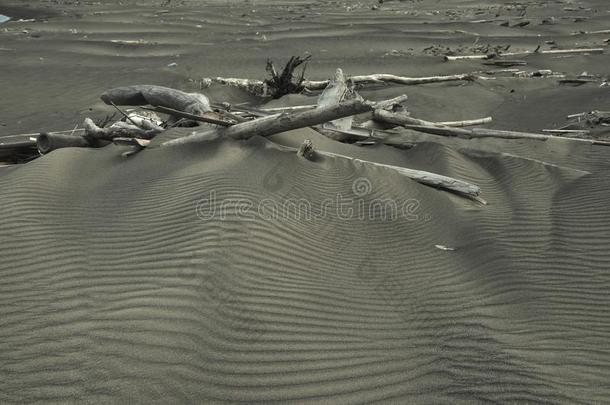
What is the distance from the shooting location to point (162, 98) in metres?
7.42

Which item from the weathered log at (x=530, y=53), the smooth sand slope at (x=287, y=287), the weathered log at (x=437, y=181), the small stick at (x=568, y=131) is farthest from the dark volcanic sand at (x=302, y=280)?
the weathered log at (x=530, y=53)

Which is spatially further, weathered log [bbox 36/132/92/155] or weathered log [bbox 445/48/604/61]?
weathered log [bbox 445/48/604/61]

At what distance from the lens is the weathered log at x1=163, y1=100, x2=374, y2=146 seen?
5.82m

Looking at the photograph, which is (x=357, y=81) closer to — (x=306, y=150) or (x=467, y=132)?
(x=467, y=132)

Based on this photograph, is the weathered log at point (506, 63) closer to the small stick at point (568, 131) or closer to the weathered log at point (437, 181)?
the small stick at point (568, 131)

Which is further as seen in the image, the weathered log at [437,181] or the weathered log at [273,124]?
the weathered log at [273,124]

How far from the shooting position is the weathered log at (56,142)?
6688mm

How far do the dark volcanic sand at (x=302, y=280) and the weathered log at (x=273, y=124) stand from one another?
0.51 feet

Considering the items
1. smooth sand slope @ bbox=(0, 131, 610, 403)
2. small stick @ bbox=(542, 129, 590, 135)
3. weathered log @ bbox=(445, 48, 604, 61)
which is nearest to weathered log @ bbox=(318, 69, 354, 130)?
smooth sand slope @ bbox=(0, 131, 610, 403)

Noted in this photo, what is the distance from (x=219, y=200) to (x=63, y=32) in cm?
1905

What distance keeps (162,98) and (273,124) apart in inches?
92.8

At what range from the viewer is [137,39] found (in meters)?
18.7

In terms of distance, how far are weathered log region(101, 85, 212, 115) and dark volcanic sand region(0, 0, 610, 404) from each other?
0.64 m

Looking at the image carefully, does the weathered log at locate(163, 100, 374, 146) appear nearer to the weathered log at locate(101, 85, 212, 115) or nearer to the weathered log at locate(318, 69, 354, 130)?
the weathered log at locate(101, 85, 212, 115)
